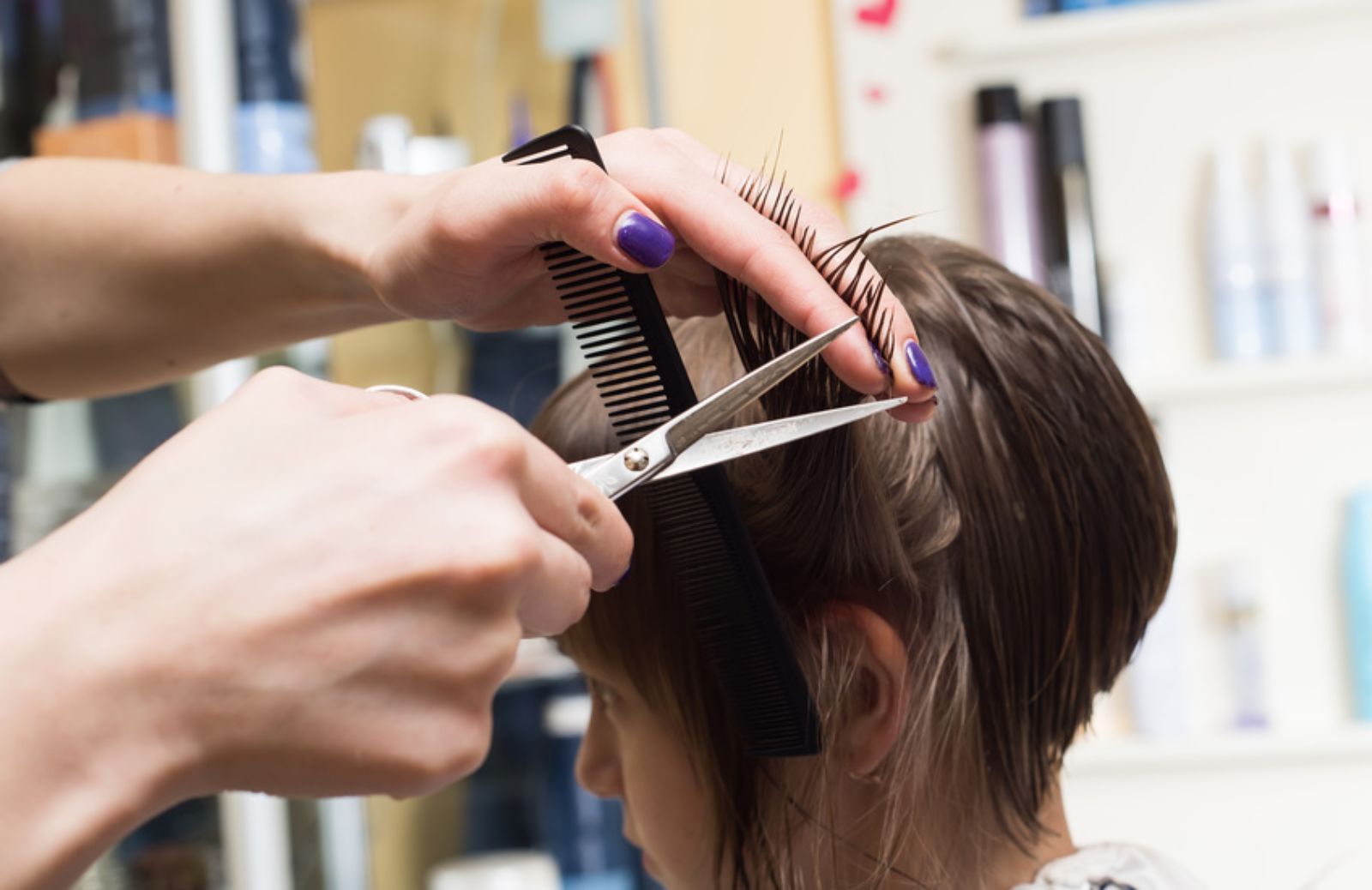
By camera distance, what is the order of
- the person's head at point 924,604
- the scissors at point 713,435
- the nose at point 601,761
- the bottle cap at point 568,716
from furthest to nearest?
the bottle cap at point 568,716
the nose at point 601,761
the person's head at point 924,604
the scissors at point 713,435

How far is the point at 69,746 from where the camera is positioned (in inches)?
14.4

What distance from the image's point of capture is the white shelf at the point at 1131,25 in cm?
154

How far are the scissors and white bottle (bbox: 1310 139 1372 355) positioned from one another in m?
1.15

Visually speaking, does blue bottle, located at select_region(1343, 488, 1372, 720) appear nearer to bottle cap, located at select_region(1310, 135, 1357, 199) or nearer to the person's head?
bottle cap, located at select_region(1310, 135, 1357, 199)

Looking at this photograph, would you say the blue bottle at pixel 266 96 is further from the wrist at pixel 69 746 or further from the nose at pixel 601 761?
the wrist at pixel 69 746

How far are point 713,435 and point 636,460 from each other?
0.14 feet

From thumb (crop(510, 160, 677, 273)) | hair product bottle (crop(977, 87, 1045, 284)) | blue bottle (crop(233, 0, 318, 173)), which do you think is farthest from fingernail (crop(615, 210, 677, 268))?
hair product bottle (crop(977, 87, 1045, 284))

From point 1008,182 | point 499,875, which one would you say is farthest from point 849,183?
point 499,875

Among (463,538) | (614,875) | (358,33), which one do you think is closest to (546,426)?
(463,538)

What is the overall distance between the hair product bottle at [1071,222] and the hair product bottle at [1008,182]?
2 cm

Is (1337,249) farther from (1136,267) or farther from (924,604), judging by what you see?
(924,604)

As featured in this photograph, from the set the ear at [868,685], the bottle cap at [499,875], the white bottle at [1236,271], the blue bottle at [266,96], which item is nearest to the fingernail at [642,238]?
the ear at [868,685]

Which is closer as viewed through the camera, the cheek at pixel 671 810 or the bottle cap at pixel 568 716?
the cheek at pixel 671 810

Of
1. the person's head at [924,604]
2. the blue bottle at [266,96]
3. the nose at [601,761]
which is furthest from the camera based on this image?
the blue bottle at [266,96]
